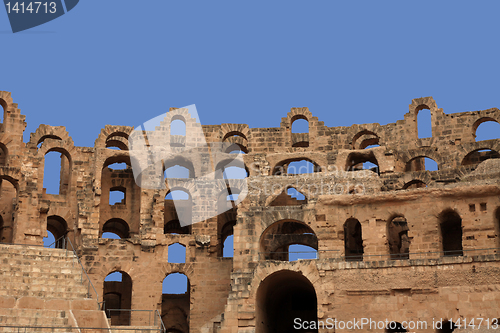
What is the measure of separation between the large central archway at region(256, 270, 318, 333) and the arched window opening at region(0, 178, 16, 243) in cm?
1468

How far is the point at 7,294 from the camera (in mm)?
29719

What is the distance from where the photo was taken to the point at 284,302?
129 feet

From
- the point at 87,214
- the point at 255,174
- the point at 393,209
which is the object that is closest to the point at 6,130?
the point at 87,214

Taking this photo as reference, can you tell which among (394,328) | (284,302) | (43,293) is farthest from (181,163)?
(394,328)

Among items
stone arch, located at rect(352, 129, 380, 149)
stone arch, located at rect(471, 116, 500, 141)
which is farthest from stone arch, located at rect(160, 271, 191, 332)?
stone arch, located at rect(471, 116, 500, 141)

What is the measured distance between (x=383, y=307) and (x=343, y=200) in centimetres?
533

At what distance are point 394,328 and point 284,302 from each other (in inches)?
330

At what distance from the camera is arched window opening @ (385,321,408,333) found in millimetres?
31781

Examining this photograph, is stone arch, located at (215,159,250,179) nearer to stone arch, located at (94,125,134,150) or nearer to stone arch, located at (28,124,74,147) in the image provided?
stone arch, located at (94,125,134,150)

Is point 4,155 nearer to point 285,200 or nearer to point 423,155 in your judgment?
point 285,200

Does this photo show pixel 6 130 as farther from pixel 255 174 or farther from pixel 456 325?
pixel 456 325

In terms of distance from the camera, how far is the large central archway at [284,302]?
113 feet

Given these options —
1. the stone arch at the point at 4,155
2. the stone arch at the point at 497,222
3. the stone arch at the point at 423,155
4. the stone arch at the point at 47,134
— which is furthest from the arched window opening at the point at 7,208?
the stone arch at the point at 497,222

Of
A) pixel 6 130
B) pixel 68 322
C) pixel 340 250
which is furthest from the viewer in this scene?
pixel 6 130
